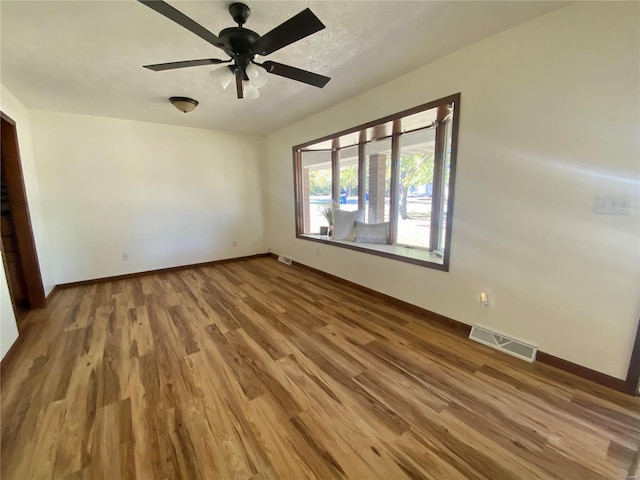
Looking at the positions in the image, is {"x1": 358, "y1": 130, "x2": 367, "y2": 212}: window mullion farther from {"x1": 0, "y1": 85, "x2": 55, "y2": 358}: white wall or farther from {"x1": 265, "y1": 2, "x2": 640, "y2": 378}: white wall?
{"x1": 0, "y1": 85, "x2": 55, "y2": 358}: white wall

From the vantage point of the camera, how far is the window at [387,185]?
9.16ft

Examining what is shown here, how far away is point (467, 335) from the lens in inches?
91.4

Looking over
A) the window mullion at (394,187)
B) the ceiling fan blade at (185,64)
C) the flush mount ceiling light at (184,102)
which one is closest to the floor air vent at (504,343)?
the window mullion at (394,187)

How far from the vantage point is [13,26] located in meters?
1.72

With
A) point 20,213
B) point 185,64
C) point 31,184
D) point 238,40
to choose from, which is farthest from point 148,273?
point 238,40

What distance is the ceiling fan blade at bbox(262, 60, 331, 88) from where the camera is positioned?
1.77 m

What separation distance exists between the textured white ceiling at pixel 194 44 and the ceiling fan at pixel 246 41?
0.61 feet

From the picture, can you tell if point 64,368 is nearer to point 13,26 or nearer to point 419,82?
point 13,26

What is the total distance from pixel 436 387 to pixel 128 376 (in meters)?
2.17

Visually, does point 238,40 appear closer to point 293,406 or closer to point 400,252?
point 293,406

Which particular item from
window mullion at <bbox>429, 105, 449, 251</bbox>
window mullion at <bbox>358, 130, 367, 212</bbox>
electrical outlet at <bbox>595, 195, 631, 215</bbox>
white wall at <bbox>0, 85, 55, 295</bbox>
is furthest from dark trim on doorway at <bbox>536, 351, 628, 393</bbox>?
white wall at <bbox>0, 85, 55, 295</bbox>

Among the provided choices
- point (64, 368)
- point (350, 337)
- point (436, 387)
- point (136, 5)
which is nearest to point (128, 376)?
point (64, 368)

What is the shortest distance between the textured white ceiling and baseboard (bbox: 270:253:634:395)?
2.41m

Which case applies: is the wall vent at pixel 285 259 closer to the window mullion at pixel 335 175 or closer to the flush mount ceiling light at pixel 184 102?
the window mullion at pixel 335 175
